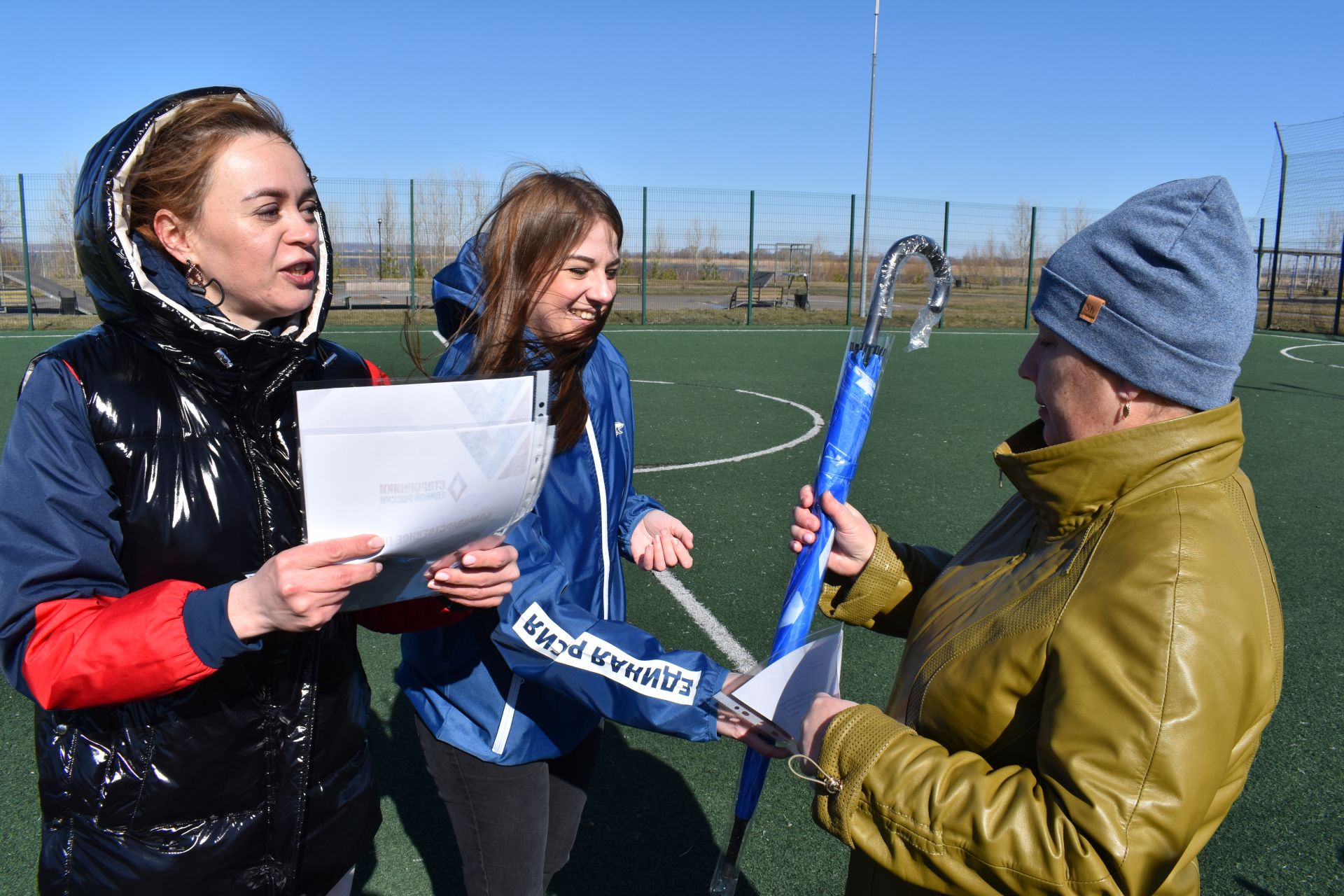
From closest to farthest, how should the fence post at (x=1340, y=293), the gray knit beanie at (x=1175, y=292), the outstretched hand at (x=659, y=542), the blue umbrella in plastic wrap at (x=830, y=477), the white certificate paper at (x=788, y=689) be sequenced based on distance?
the gray knit beanie at (x=1175, y=292) < the white certificate paper at (x=788, y=689) < the blue umbrella in plastic wrap at (x=830, y=477) < the outstretched hand at (x=659, y=542) < the fence post at (x=1340, y=293)

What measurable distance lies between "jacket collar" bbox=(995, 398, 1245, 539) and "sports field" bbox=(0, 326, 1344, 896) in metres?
1.95

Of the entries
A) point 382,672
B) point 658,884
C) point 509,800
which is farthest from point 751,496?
point 509,800

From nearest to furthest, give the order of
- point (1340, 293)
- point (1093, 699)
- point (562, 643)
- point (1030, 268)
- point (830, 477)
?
point (1093, 699)
point (562, 643)
point (830, 477)
point (1340, 293)
point (1030, 268)

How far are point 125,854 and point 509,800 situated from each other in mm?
800

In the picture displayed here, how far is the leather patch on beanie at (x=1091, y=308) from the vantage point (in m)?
1.57

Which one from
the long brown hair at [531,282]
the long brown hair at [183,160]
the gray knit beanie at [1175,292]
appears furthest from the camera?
the long brown hair at [531,282]

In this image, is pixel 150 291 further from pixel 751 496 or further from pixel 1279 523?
pixel 1279 523

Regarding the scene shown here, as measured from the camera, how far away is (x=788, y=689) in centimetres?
164

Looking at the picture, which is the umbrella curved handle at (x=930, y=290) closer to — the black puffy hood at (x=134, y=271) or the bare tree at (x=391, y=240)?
the black puffy hood at (x=134, y=271)

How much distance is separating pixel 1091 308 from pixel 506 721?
146 cm

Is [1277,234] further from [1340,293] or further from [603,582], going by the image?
[603,582]

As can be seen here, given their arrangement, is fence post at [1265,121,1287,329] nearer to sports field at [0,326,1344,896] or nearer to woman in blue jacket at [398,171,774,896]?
sports field at [0,326,1344,896]

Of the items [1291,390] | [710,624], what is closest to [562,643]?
[710,624]

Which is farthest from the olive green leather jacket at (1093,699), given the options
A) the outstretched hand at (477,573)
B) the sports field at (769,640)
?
the sports field at (769,640)
